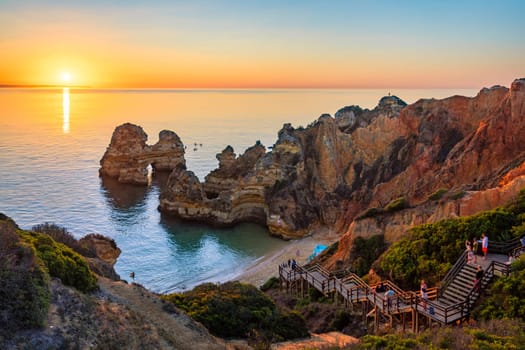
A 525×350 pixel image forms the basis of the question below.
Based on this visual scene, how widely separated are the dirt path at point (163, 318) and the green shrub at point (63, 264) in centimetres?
72

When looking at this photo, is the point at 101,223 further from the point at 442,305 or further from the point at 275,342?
the point at 442,305

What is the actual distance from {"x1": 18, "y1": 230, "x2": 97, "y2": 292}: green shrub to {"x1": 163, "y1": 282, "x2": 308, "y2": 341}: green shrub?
11.6 feet

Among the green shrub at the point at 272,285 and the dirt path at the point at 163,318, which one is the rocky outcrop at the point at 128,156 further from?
the dirt path at the point at 163,318

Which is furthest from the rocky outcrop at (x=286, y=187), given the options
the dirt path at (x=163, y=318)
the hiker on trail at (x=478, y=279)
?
the dirt path at (x=163, y=318)

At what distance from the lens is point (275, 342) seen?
633 inches

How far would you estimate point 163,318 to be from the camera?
14.6 metres

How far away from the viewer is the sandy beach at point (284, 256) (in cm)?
3412

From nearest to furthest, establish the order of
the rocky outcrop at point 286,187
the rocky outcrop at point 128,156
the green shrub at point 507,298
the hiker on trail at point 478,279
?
the green shrub at point 507,298 → the hiker on trail at point 478,279 → the rocky outcrop at point 286,187 → the rocky outcrop at point 128,156

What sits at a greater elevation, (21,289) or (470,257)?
(21,289)

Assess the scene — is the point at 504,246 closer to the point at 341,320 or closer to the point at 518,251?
the point at 518,251

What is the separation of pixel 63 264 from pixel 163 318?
141 inches

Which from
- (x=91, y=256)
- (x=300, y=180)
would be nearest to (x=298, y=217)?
(x=300, y=180)

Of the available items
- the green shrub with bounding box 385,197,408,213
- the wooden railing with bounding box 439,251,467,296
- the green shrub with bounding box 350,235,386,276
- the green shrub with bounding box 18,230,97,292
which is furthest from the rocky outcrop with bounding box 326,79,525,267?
the green shrub with bounding box 18,230,97,292

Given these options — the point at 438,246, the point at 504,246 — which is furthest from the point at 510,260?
the point at 438,246
